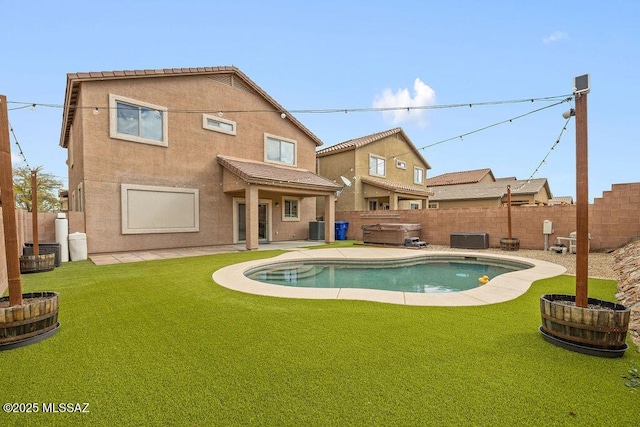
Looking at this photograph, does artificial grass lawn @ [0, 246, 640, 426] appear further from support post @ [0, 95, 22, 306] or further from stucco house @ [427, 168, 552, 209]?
stucco house @ [427, 168, 552, 209]

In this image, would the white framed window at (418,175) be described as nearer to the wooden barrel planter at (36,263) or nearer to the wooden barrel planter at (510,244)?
the wooden barrel planter at (510,244)

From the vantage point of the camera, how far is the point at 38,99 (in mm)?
8406

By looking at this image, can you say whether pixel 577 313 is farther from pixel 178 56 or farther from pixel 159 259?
pixel 178 56

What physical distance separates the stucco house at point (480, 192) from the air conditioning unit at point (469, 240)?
11608mm

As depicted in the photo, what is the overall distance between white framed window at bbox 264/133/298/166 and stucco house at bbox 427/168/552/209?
47.8 feet

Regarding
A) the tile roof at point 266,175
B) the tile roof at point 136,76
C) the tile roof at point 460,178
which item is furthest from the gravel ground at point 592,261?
the tile roof at point 460,178

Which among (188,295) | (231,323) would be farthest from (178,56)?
(231,323)

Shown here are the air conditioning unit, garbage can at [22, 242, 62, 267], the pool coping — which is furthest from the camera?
the air conditioning unit

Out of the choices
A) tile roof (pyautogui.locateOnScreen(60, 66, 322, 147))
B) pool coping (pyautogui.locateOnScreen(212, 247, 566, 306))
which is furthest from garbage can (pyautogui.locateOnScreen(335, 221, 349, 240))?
pool coping (pyautogui.locateOnScreen(212, 247, 566, 306))

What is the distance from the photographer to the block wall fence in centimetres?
931

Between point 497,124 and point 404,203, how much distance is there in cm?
1415

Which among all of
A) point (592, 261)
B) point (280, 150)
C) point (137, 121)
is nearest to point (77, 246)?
point (137, 121)

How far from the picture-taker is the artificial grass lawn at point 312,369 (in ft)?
6.48

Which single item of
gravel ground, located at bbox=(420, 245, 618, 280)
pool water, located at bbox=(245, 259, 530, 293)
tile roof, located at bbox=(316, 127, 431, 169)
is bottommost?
pool water, located at bbox=(245, 259, 530, 293)
